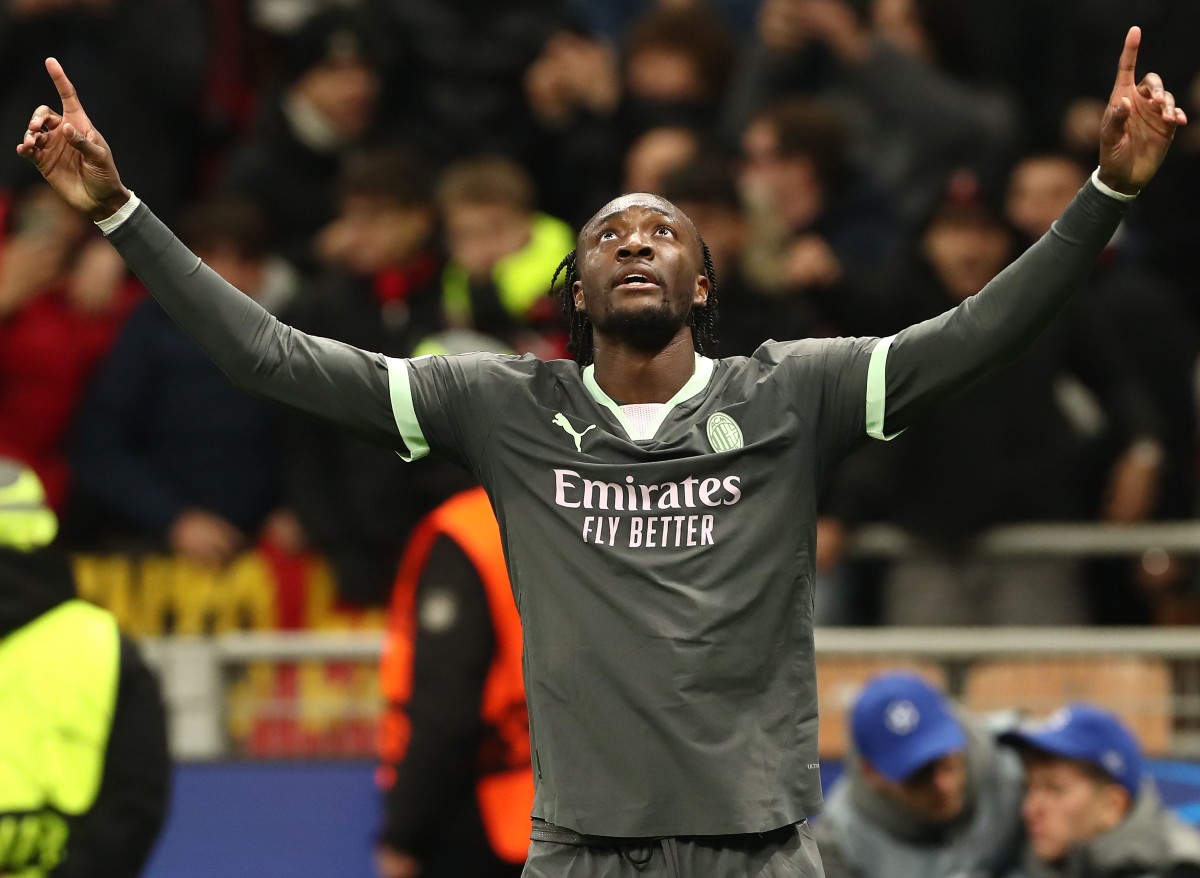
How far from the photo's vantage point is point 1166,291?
7461 millimetres

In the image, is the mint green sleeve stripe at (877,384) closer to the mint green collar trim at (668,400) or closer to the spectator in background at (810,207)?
the mint green collar trim at (668,400)

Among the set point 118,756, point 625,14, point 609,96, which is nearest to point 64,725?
point 118,756

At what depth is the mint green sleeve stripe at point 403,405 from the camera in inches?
145

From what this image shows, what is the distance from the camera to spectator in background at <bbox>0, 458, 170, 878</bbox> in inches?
187

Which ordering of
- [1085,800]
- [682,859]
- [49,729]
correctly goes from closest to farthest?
[682,859] < [49,729] < [1085,800]

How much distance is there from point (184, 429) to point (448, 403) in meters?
4.23

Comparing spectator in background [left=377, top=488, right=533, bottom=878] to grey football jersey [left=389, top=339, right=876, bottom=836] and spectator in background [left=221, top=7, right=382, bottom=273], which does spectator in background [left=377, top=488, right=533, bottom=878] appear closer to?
grey football jersey [left=389, top=339, right=876, bottom=836]

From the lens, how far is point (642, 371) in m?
3.69

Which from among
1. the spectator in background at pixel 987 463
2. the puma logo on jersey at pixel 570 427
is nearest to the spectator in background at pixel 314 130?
the spectator in background at pixel 987 463

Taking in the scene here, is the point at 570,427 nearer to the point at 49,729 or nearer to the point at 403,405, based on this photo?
the point at 403,405

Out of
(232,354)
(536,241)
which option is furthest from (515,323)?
(232,354)

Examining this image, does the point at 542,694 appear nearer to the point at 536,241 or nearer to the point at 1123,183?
the point at 1123,183

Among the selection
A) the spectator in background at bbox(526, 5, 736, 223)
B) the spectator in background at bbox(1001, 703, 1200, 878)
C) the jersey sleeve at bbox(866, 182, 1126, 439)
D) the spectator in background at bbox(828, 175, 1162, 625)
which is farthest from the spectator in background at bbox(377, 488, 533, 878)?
the spectator in background at bbox(526, 5, 736, 223)

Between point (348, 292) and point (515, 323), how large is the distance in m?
0.76
